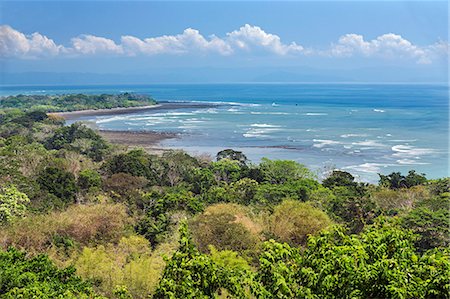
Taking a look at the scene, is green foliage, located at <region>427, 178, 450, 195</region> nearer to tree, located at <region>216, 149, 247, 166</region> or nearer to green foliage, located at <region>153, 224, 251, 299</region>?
tree, located at <region>216, 149, 247, 166</region>

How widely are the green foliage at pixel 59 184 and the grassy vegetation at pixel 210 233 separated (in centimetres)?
5

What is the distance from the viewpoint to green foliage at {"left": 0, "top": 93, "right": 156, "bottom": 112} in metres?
76.2

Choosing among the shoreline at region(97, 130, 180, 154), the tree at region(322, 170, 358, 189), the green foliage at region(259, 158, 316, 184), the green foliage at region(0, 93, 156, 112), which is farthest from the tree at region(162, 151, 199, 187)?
the green foliage at region(0, 93, 156, 112)

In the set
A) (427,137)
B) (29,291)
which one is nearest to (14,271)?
(29,291)

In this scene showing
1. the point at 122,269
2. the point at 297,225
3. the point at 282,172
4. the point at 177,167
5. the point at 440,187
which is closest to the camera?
the point at 122,269

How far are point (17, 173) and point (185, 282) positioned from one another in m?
16.7

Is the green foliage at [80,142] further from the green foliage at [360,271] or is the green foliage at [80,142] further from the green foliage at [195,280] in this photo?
the green foliage at [360,271]

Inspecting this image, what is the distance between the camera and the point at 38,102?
82125 millimetres

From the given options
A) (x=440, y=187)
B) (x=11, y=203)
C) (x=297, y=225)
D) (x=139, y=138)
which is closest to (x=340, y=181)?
(x=440, y=187)

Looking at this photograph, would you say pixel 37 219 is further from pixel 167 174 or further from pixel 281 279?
pixel 167 174

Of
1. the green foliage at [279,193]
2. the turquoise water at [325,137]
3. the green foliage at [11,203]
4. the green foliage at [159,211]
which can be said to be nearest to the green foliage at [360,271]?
the green foliage at [159,211]

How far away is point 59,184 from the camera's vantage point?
19750 millimetres

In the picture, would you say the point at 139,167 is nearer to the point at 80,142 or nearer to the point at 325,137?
the point at 80,142

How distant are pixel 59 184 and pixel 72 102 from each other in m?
63.8
